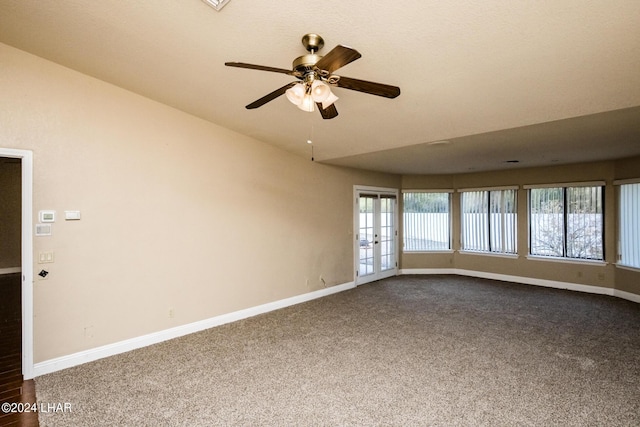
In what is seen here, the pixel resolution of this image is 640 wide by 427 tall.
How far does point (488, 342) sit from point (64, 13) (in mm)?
5009

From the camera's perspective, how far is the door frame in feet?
9.42

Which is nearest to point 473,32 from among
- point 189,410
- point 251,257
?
point 189,410

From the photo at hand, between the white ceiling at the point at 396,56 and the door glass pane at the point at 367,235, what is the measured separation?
2772 millimetres

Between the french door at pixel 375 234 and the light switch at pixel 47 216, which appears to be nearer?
the light switch at pixel 47 216

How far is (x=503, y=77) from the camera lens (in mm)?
2580

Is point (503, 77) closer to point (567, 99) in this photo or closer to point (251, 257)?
point (567, 99)

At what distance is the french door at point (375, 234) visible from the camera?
6.51 m

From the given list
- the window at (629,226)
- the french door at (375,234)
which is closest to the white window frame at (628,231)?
the window at (629,226)

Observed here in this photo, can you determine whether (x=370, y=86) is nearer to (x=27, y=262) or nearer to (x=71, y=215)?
(x=71, y=215)

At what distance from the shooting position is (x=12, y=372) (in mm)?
2947

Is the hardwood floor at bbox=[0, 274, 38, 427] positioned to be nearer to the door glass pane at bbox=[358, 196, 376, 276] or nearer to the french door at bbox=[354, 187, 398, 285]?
the french door at bbox=[354, 187, 398, 285]

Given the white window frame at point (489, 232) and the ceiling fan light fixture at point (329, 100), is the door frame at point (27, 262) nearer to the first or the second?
the ceiling fan light fixture at point (329, 100)

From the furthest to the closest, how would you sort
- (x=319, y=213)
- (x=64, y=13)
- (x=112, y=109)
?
(x=319, y=213)
(x=112, y=109)
(x=64, y=13)

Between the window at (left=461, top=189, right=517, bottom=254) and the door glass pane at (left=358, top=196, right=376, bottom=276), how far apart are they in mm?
2364
